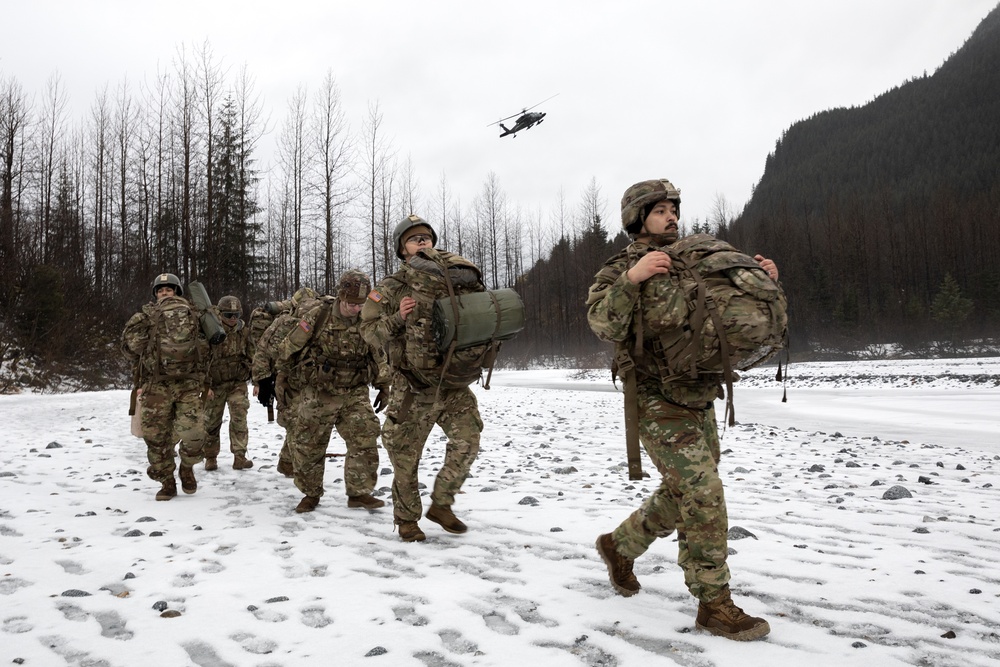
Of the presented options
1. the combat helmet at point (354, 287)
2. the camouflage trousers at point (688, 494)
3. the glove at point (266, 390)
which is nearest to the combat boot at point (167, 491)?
the glove at point (266, 390)

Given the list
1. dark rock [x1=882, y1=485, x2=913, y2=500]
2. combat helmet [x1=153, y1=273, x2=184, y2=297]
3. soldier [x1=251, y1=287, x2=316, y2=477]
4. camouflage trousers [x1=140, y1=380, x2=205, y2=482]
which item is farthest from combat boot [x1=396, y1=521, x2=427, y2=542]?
dark rock [x1=882, y1=485, x2=913, y2=500]

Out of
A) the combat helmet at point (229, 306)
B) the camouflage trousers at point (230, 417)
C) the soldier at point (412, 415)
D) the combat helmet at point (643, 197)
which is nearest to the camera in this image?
the combat helmet at point (643, 197)

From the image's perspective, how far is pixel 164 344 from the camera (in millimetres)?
6445

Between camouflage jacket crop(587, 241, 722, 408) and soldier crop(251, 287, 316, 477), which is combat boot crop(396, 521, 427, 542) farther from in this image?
camouflage jacket crop(587, 241, 722, 408)

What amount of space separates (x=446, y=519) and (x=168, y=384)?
3712 millimetres

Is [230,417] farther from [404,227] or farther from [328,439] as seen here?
[404,227]

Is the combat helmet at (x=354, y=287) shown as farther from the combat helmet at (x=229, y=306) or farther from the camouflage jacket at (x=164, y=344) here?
the combat helmet at (x=229, y=306)

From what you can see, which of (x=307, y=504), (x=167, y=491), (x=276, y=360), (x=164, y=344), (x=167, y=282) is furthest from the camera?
(x=167, y=282)

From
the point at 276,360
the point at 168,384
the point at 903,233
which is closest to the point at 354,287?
the point at 276,360

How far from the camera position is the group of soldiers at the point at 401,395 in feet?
9.83

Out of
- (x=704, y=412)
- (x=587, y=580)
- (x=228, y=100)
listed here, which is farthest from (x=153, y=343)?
(x=228, y=100)

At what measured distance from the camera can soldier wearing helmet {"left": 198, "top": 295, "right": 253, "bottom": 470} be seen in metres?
8.10

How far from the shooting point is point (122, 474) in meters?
7.51

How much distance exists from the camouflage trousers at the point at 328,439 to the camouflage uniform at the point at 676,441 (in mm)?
3227
